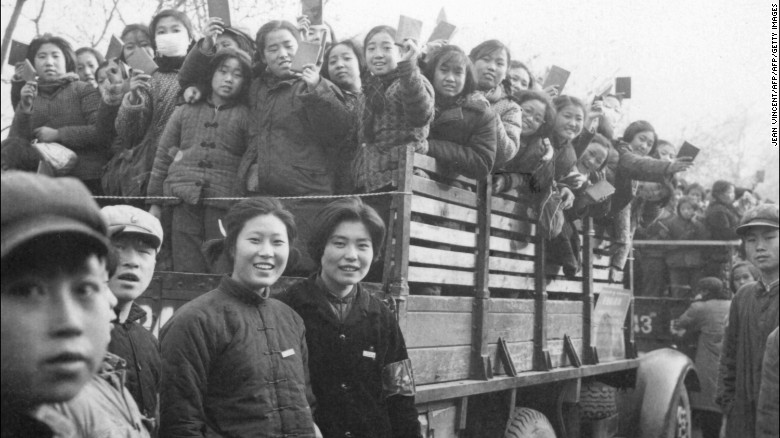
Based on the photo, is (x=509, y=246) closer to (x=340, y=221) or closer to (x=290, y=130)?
(x=290, y=130)

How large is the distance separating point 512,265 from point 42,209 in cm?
483

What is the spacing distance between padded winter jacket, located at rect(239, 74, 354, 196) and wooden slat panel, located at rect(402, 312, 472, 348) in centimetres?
97

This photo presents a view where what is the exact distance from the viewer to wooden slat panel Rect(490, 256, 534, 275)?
5.49 meters

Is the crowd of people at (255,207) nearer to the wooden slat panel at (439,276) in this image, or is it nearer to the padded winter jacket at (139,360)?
the padded winter jacket at (139,360)

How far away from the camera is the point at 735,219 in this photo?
34.7ft

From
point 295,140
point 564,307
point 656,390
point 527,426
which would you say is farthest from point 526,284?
point 656,390

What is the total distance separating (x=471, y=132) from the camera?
5.05 m

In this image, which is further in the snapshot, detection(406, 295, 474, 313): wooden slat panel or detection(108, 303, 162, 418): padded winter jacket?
detection(406, 295, 474, 313): wooden slat panel

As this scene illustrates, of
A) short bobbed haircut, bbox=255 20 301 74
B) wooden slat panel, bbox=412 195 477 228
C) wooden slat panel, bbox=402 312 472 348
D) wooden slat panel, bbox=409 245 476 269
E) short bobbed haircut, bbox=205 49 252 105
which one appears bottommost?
wooden slat panel, bbox=402 312 472 348

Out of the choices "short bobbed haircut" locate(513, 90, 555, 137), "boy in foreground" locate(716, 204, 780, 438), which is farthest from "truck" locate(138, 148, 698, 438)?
→ "boy in foreground" locate(716, 204, 780, 438)

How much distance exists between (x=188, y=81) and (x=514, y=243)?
2449 mm

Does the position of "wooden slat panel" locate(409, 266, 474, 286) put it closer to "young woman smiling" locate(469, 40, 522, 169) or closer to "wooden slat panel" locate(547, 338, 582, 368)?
"young woman smiling" locate(469, 40, 522, 169)

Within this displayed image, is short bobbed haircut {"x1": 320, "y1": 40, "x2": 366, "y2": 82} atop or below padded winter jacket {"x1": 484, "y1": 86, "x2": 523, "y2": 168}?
atop

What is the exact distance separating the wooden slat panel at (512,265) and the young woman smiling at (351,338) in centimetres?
176
